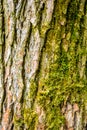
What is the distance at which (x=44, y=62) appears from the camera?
Answer: 1.96m

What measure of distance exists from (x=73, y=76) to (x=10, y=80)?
394 mm

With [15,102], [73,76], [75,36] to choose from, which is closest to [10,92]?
[15,102]

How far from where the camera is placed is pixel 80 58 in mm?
1994

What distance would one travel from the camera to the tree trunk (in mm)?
1941

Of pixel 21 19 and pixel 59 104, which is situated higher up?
pixel 21 19

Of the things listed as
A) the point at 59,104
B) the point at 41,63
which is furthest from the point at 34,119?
the point at 41,63

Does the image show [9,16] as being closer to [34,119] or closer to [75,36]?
[75,36]

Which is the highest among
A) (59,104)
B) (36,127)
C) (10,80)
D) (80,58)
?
A: (80,58)

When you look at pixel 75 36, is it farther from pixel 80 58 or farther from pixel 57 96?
pixel 57 96

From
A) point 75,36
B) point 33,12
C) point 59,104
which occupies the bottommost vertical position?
point 59,104

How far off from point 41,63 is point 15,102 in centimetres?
30

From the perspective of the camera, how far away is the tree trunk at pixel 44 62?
1.94 metres

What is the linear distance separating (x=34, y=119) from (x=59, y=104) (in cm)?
18

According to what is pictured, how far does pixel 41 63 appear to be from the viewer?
77.2 inches
